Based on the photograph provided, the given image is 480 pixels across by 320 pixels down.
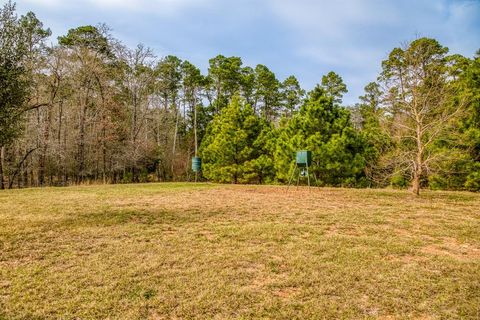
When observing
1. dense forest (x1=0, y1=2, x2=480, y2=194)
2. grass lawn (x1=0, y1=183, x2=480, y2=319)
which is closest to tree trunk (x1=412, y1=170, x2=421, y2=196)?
dense forest (x1=0, y1=2, x2=480, y2=194)

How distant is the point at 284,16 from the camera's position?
11312 mm

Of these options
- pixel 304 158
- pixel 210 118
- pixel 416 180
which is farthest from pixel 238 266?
pixel 210 118

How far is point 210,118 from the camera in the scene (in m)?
31.5

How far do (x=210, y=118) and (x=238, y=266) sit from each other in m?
28.4

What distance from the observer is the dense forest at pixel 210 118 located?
10695mm

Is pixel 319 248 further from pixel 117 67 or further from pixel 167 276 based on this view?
pixel 117 67

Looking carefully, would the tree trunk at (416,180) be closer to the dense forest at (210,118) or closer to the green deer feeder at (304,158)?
the dense forest at (210,118)

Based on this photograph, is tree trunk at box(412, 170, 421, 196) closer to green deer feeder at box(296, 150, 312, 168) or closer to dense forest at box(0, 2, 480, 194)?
dense forest at box(0, 2, 480, 194)

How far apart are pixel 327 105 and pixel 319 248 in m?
13.4

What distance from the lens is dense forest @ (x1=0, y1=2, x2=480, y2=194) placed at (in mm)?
10695

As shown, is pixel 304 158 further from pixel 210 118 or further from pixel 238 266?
pixel 210 118

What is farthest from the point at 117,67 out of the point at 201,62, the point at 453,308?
the point at 453,308

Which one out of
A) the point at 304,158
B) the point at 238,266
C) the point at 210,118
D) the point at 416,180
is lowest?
the point at 238,266

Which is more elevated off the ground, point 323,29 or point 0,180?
point 323,29
